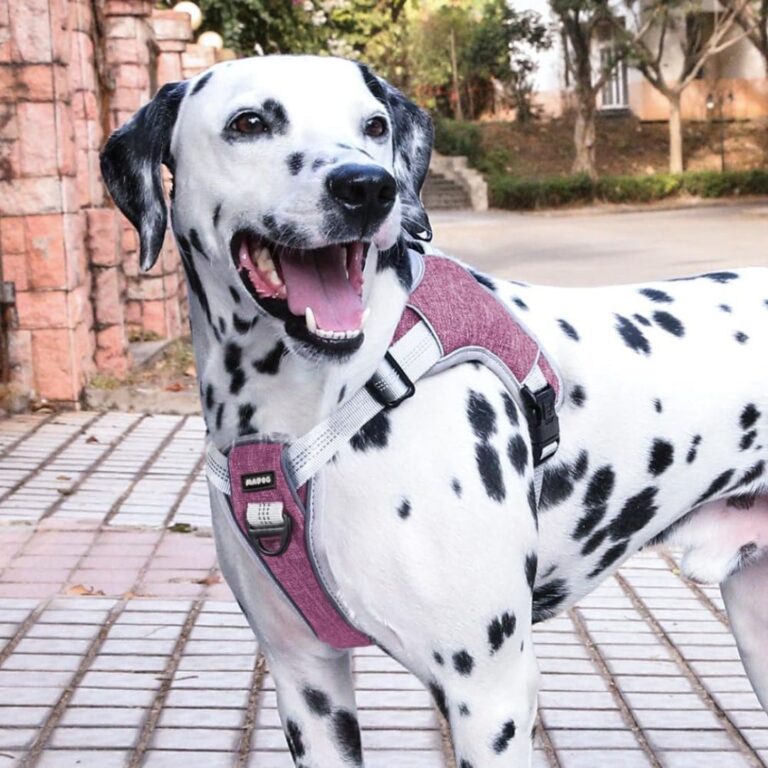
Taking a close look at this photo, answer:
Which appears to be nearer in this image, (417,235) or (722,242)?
(417,235)

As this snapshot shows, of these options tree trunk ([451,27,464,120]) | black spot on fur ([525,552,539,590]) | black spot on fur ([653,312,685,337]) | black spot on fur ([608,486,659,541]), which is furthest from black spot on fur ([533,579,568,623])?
tree trunk ([451,27,464,120])

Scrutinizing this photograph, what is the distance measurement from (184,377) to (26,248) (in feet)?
4.98

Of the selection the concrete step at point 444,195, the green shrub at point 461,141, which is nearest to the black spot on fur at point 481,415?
the concrete step at point 444,195

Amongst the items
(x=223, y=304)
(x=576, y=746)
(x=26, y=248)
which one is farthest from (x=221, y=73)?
(x=26, y=248)

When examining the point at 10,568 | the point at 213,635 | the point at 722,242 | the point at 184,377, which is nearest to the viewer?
the point at 213,635

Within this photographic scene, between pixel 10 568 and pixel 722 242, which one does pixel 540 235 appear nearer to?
pixel 722 242

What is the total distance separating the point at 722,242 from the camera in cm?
2356

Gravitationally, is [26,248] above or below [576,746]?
above

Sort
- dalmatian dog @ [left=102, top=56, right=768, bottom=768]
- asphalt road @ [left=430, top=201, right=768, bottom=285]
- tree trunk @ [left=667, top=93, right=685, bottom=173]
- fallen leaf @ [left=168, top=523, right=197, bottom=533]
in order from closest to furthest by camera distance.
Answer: dalmatian dog @ [left=102, top=56, right=768, bottom=768] < fallen leaf @ [left=168, top=523, right=197, bottom=533] < asphalt road @ [left=430, top=201, right=768, bottom=285] < tree trunk @ [left=667, top=93, right=685, bottom=173]

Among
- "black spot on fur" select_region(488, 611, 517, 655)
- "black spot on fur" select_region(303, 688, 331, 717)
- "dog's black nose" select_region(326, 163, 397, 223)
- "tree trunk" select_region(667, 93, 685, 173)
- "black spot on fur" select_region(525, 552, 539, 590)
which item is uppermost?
"tree trunk" select_region(667, 93, 685, 173)

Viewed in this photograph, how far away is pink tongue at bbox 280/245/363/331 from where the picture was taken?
2.51 m

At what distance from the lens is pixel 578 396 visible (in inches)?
118

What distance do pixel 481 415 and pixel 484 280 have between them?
0.42m

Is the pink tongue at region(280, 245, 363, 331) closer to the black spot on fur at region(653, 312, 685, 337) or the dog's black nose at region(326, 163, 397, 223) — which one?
the dog's black nose at region(326, 163, 397, 223)
